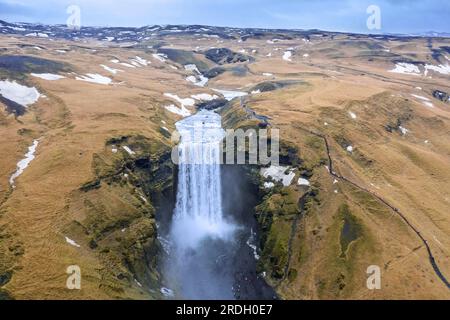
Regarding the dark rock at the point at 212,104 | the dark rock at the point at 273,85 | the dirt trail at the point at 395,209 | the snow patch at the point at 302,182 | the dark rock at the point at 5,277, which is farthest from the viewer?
the dark rock at the point at 273,85

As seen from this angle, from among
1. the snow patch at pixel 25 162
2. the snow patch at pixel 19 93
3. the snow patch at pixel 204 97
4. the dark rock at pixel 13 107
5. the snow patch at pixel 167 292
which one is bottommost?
the snow patch at pixel 167 292

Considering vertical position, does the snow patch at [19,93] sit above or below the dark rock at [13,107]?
above

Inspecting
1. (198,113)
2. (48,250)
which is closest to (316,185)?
(48,250)

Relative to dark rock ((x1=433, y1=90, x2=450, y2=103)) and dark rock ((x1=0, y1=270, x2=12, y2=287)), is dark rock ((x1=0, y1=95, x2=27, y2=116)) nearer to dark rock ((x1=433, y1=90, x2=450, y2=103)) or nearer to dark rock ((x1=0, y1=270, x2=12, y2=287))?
dark rock ((x1=0, y1=270, x2=12, y2=287))

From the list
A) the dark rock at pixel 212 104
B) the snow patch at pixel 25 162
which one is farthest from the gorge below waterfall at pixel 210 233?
the dark rock at pixel 212 104

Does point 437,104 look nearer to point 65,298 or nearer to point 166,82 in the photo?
point 166,82

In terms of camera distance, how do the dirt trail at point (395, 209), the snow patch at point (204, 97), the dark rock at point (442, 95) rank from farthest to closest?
the dark rock at point (442, 95) → the snow patch at point (204, 97) → the dirt trail at point (395, 209)

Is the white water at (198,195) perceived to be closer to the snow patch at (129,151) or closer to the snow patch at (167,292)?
the snow patch at (129,151)
